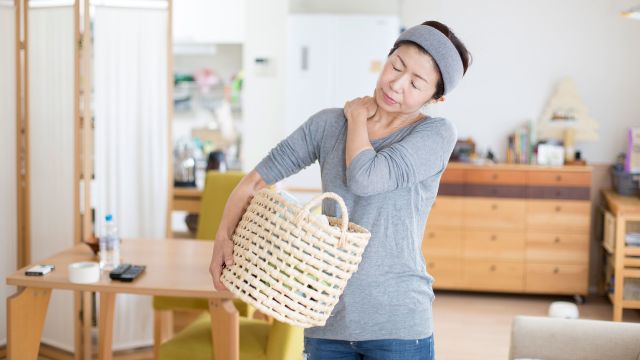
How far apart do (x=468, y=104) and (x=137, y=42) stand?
8.48ft

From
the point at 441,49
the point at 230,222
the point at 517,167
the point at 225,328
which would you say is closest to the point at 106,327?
the point at 225,328

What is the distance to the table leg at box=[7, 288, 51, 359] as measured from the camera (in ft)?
8.61

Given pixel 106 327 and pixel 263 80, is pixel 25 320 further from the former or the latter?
pixel 263 80

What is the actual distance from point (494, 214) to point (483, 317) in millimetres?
703

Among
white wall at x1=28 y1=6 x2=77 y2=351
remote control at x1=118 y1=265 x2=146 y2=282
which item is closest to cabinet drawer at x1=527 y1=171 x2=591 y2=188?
white wall at x1=28 y1=6 x2=77 y2=351

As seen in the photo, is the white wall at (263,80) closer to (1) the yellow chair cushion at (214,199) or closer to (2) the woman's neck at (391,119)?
(1) the yellow chair cushion at (214,199)

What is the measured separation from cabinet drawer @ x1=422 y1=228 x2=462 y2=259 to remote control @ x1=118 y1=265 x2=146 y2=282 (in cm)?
265

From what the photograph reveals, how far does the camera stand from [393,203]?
1540 mm

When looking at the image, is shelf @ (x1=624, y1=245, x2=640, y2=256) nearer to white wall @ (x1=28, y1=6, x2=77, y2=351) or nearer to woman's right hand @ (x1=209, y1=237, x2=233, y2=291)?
white wall @ (x1=28, y1=6, x2=77, y2=351)

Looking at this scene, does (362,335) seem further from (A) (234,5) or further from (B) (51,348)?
(A) (234,5)

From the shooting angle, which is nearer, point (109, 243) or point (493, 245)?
point (109, 243)

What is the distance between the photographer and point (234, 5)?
252 inches

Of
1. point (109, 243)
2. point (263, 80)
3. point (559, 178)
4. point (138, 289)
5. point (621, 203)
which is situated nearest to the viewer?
point (138, 289)

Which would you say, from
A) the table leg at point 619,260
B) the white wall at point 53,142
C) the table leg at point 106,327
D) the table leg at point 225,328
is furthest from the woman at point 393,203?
the table leg at point 619,260
